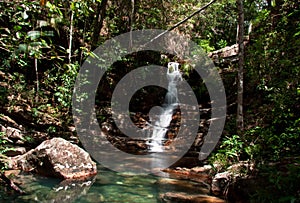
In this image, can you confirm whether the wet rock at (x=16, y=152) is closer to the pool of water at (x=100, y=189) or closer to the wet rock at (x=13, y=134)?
the wet rock at (x=13, y=134)

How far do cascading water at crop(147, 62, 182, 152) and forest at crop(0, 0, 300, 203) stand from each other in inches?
8.1

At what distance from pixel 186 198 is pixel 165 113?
25.6 feet

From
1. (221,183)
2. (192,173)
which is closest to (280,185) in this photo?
(221,183)

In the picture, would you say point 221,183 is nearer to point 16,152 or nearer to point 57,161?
point 57,161

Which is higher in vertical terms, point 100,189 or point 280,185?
point 280,185

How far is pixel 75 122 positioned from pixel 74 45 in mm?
3895

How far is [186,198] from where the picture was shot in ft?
14.4

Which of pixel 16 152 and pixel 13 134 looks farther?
pixel 13 134

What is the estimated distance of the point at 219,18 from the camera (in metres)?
16.7

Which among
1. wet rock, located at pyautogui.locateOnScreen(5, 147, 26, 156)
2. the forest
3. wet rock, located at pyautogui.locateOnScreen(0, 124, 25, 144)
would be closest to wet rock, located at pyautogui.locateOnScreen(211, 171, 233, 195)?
the forest

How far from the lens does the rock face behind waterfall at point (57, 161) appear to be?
5.61 m

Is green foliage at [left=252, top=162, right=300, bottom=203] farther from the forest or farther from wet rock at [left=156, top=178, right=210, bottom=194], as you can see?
wet rock at [left=156, top=178, right=210, bottom=194]

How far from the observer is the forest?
11.4 feet

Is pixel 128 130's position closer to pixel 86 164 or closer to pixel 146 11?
pixel 86 164
